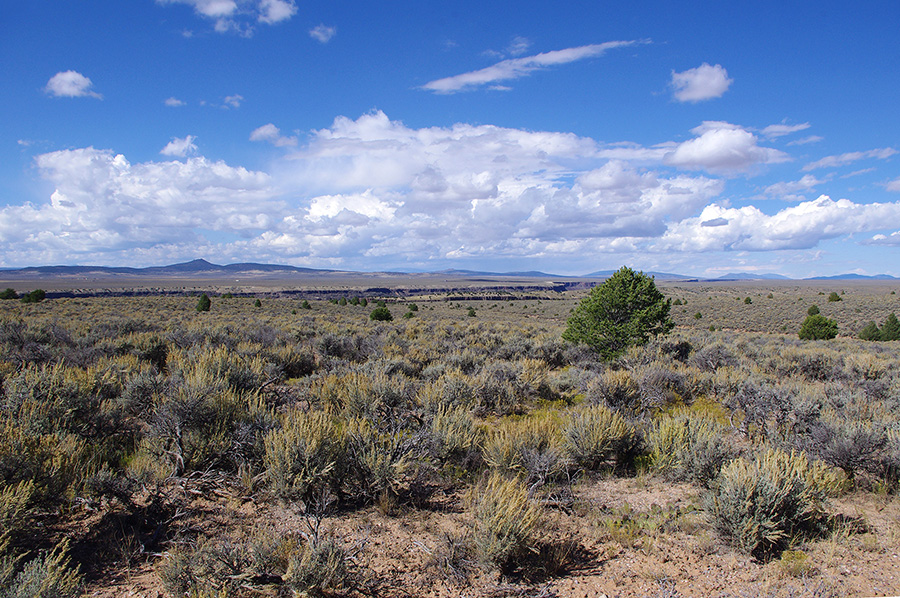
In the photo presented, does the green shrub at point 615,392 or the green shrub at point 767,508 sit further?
the green shrub at point 615,392

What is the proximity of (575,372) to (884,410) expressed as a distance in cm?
566

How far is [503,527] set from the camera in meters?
3.73

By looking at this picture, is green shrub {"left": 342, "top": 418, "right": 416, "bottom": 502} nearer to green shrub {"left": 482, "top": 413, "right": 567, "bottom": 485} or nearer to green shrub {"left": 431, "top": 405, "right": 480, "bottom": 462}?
green shrub {"left": 431, "top": 405, "right": 480, "bottom": 462}

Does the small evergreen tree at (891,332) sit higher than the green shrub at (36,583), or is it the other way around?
the green shrub at (36,583)

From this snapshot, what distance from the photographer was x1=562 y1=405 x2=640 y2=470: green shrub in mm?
5902

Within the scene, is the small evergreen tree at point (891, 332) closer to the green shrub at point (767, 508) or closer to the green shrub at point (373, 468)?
the green shrub at point (767, 508)

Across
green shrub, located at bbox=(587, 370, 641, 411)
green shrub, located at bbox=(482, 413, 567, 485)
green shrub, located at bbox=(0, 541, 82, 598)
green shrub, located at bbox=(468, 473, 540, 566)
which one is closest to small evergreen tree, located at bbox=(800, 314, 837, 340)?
green shrub, located at bbox=(587, 370, 641, 411)

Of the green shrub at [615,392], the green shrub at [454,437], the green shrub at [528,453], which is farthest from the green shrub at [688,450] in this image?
the green shrub at [454,437]

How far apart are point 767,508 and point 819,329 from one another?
26032mm

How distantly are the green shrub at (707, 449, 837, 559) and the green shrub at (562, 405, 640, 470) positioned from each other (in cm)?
167

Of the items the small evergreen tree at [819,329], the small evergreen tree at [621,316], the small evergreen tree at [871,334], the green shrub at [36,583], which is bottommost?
the small evergreen tree at [871,334]

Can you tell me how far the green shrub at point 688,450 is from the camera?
5.30m

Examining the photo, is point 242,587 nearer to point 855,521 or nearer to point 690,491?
point 690,491

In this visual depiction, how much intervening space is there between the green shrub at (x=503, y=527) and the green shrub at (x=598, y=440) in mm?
2244
